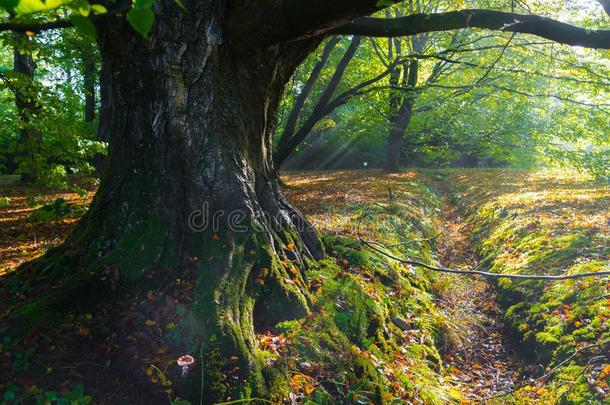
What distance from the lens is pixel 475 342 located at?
5.13m

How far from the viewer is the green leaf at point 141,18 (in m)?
1.00

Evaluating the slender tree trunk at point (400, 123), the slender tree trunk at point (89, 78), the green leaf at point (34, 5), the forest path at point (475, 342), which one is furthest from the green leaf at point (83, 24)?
the slender tree trunk at point (89, 78)

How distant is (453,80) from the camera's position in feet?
56.7

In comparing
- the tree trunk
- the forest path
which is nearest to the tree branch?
the tree trunk

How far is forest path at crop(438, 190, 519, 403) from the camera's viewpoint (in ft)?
13.7

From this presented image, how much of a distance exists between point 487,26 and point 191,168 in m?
3.54

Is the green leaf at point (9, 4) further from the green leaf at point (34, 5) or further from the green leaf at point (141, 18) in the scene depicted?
the green leaf at point (141, 18)

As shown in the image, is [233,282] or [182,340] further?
[233,282]

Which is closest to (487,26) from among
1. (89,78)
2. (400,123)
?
(400,123)

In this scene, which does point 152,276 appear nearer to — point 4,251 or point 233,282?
point 233,282

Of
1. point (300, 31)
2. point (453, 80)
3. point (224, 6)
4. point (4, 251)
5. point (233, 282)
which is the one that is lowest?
point (4, 251)

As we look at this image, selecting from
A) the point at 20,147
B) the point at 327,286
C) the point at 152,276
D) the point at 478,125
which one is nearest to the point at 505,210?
the point at 327,286

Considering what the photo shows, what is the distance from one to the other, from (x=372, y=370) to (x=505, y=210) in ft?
25.4

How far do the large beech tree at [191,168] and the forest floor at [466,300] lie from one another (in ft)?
1.86
